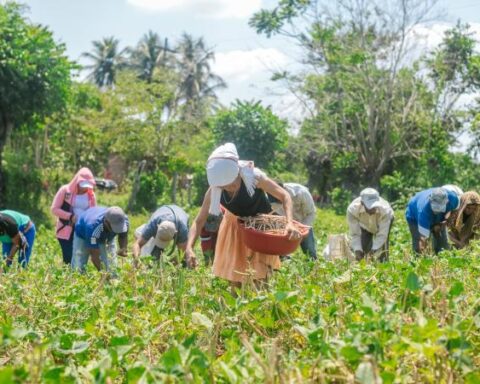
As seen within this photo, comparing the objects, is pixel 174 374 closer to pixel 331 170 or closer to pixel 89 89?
pixel 331 170

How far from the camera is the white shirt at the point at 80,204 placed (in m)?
7.83

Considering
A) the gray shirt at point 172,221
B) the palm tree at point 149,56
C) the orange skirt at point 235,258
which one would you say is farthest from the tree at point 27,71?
the palm tree at point 149,56

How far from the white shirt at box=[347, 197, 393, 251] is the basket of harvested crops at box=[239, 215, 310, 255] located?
→ 288 centimetres

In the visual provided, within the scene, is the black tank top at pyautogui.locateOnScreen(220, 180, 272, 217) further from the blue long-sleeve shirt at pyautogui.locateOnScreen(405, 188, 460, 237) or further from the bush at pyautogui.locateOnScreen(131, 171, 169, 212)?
the bush at pyautogui.locateOnScreen(131, 171, 169, 212)

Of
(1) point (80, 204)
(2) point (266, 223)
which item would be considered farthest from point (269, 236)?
(1) point (80, 204)

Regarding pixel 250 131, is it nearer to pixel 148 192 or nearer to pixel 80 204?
pixel 148 192

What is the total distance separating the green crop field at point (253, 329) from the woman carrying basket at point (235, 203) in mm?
211

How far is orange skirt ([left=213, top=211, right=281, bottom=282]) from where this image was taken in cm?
424

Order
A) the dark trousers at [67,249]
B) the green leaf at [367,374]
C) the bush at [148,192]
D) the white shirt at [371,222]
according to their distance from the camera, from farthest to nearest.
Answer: the bush at [148,192] < the dark trousers at [67,249] < the white shirt at [371,222] < the green leaf at [367,374]

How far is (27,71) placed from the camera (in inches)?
601

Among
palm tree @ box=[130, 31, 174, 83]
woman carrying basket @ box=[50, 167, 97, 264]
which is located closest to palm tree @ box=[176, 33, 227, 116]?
palm tree @ box=[130, 31, 174, 83]

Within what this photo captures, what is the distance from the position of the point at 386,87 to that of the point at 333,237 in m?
15.1

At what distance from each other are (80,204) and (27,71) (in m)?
8.48

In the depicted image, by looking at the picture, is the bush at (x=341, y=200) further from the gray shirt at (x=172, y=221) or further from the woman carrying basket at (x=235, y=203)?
the woman carrying basket at (x=235, y=203)
